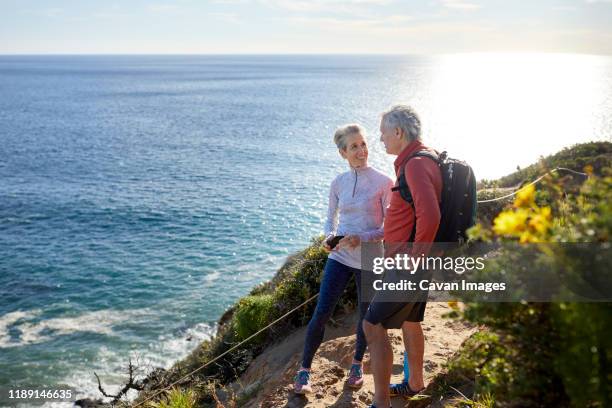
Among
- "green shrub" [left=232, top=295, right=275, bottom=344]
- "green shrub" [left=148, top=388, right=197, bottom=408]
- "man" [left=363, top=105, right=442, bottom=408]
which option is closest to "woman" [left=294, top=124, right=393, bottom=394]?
"man" [left=363, top=105, right=442, bottom=408]

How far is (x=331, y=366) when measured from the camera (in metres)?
6.36

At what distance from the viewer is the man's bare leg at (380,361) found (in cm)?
445

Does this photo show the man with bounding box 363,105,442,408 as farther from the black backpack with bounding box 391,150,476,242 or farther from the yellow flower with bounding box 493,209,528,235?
the yellow flower with bounding box 493,209,528,235

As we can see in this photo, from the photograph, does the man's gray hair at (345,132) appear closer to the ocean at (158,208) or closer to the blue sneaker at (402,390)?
the blue sneaker at (402,390)

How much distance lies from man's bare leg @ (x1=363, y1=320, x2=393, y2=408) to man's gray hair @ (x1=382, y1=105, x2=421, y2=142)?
1613mm

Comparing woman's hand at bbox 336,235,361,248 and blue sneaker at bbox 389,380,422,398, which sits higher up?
woman's hand at bbox 336,235,361,248

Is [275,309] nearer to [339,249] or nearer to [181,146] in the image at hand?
[339,249]

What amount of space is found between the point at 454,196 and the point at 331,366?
10.1ft

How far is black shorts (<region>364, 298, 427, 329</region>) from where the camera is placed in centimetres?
432

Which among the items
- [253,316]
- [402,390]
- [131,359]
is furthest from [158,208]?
[402,390]

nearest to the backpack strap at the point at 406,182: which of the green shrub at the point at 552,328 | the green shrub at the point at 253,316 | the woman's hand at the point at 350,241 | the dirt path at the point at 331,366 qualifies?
the woman's hand at the point at 350,241

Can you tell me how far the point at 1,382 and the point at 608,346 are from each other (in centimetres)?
1695

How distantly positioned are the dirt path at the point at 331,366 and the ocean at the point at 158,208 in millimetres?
9101

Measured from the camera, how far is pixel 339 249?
5184mm
